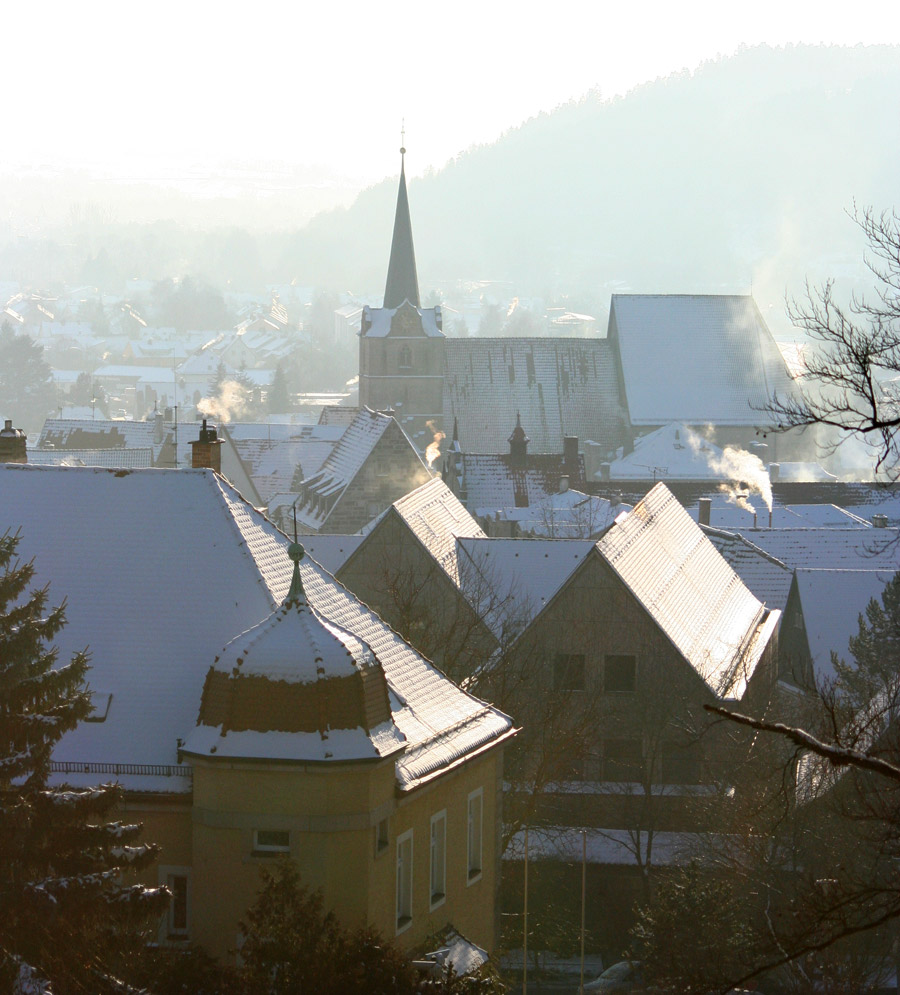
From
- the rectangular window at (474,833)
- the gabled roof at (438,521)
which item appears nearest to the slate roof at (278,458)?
the gabled roof at (438,521)

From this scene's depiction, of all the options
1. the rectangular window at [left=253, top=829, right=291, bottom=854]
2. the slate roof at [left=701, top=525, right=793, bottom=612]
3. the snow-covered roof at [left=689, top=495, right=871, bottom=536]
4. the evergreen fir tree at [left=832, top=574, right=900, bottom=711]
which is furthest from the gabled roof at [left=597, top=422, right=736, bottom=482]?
the rectangular window at [left=253, top=829, right=291, bottom=854]

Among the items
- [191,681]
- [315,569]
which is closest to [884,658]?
[315,569]

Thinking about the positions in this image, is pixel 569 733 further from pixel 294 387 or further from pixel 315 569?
pixel 294 387

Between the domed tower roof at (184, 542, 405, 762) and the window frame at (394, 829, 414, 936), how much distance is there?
126 cm

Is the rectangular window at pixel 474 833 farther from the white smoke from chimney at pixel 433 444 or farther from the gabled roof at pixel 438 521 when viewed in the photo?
the white smoke from chimney at pixel 433 444

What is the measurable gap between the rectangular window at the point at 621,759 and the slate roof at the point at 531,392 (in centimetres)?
5398

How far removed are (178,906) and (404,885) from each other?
7.62 ft

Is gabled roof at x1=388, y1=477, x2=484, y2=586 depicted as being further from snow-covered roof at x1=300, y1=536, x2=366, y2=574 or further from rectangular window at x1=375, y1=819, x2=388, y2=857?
rectangular window at x1=375, y1=819, x2=388, y2=857

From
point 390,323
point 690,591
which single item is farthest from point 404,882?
point 390,323

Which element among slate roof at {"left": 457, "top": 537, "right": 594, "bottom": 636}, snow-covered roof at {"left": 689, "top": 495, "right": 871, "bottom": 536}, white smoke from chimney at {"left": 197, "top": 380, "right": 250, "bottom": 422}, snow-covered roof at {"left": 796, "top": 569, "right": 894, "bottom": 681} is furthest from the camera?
white smoke from chimney at {"left": 197, "top": 380, "right": 250, "bottom": 422}

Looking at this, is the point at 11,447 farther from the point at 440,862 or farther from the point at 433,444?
the point at 433,444

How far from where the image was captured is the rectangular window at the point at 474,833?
65.2ft

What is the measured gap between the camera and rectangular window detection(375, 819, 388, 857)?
55.7 feet

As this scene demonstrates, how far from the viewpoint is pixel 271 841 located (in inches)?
669
